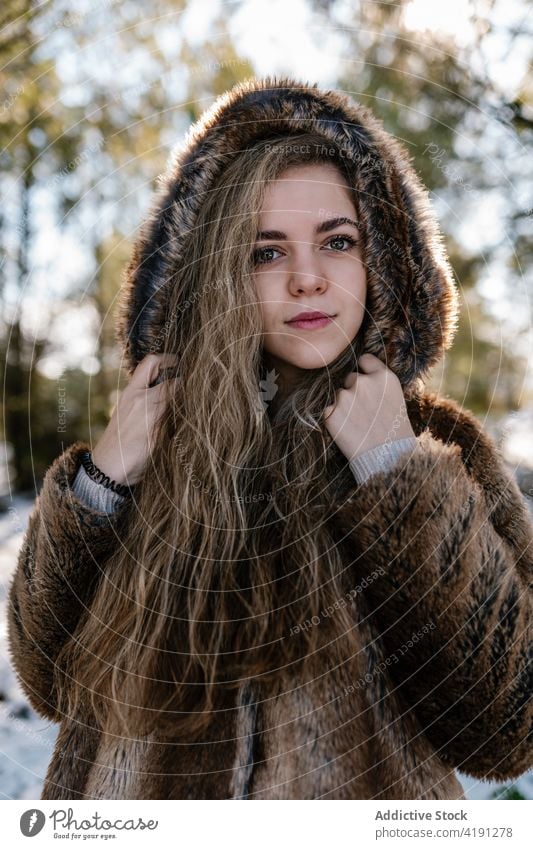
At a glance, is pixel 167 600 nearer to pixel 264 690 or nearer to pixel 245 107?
pixel 264 690

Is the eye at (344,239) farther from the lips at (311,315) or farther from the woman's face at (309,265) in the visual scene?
the lips at (311,315)

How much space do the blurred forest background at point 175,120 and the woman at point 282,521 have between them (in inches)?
11.8

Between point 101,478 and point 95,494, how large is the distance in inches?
1.1

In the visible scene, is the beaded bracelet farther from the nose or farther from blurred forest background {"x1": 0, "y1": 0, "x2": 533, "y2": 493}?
the nose

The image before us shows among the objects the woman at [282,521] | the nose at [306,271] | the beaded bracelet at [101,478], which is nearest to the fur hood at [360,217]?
the woman at [282,521]

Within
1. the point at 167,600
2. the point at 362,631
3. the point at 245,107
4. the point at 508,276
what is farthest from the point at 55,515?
the point at 508,276

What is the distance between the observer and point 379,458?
996 mm

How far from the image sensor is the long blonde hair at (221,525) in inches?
40.4

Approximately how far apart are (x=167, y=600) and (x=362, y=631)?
33 cm

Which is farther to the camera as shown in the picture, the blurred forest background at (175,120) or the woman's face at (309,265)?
the blurred forest background at (175,120)

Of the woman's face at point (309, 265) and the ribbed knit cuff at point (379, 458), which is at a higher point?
the woman's face at point (309, 265)

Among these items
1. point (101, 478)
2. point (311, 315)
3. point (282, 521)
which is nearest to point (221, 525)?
point (282, 521)

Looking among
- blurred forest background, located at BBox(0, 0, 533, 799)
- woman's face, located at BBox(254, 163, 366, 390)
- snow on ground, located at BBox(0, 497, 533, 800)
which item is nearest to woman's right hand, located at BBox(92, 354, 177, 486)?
woman's face, located at BBox(254, 163, 366, 390)

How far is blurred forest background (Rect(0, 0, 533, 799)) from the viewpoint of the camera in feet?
5.33
